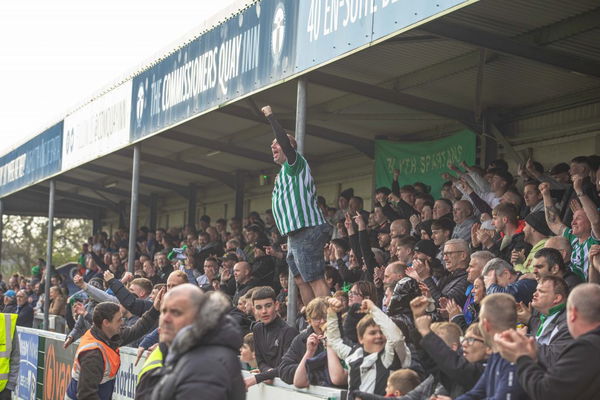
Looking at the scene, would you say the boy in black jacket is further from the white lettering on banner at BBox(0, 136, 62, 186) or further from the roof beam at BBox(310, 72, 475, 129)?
the white lettering on banner at BBox(0, 136, 62, 186)

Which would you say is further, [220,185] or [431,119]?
[220,185]

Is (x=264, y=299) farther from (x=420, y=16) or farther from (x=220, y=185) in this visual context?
(x=220, y=185)

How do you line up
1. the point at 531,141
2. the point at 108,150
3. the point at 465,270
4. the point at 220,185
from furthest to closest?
1. the point at 220,185
2. the point at 108,150
3. the point at 531,141
4. the point at 465,270

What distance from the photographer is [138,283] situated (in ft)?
37.5

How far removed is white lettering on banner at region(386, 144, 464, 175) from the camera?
13.1 m

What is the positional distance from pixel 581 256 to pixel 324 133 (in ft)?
22.2

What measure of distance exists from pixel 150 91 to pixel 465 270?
664 centimetres

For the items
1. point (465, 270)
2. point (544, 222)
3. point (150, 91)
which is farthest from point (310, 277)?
point (150, 91)

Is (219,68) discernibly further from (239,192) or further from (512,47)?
(239,192)

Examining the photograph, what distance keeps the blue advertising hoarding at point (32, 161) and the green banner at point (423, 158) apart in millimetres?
6557

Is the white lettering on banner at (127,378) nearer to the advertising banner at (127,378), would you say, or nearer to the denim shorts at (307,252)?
the advertising banner at (127,378)

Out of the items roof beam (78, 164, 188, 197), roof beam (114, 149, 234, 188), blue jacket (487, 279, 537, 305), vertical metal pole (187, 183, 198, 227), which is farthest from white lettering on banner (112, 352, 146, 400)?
vertical metal pole (187, 183, 198, 227)

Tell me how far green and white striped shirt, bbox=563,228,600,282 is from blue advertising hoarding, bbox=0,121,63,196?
39.8 ft

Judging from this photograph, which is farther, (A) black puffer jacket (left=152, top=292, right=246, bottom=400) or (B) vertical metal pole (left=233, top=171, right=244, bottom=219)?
(B) vertical metal pole (left=233, top=171, right=244, bottom=219)
